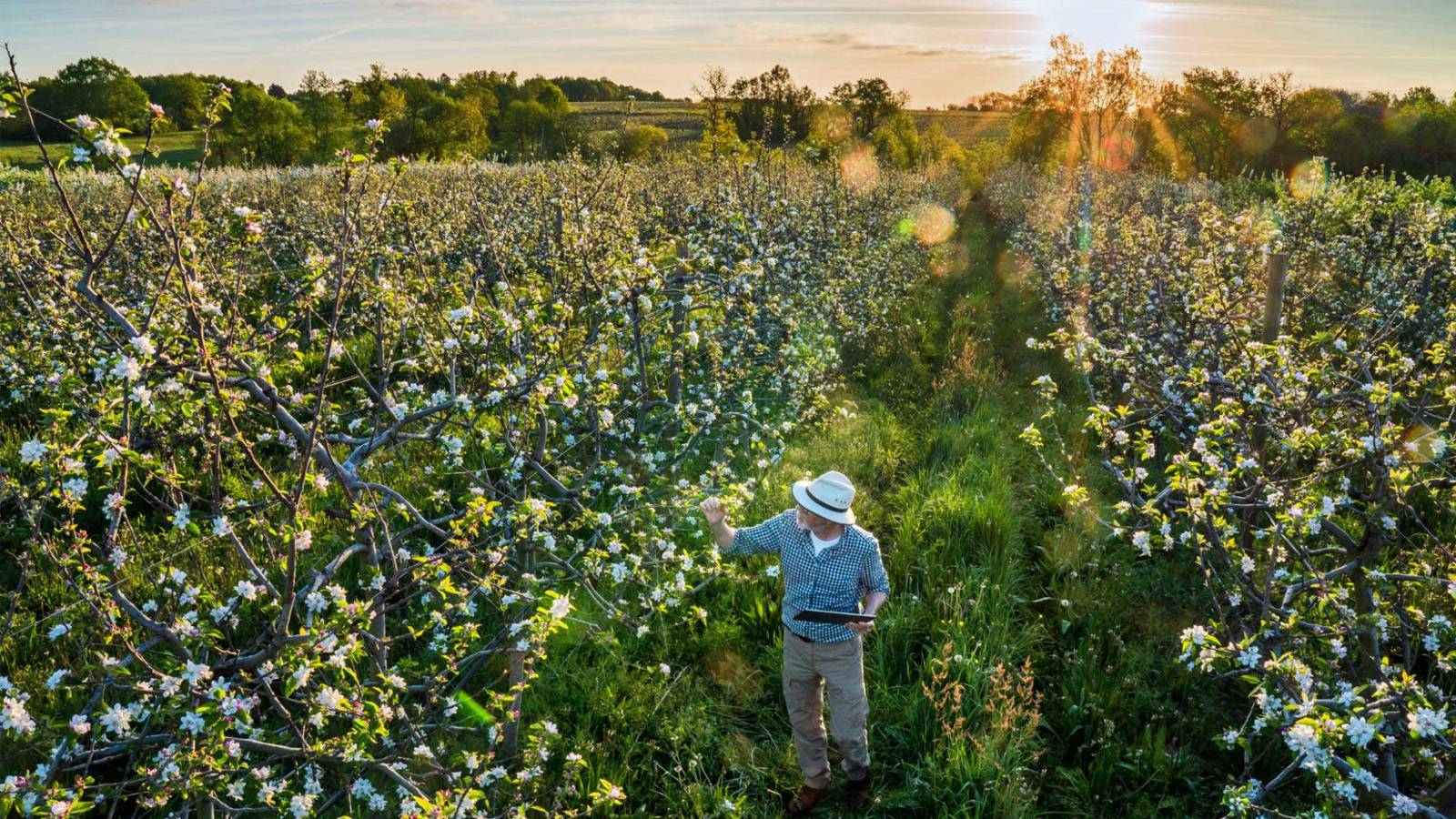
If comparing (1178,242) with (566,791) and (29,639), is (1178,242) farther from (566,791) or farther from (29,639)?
(29,639)

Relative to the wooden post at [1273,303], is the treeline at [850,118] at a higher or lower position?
higher

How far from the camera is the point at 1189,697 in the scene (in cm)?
529

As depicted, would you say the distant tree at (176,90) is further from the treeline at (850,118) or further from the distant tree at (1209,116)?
the distant tree at (1209,116)

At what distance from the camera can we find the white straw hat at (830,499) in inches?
165

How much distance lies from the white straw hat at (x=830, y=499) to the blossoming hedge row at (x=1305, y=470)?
1.51 metres

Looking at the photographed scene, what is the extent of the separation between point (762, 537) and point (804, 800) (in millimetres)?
1557

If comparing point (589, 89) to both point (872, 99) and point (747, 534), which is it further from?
point (747, 534)

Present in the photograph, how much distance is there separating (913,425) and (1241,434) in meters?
4.86

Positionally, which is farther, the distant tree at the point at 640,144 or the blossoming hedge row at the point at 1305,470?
the distant tree at the point at 640,144

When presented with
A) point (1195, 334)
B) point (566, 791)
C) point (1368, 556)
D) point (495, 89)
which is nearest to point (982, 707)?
point (1368, 556)

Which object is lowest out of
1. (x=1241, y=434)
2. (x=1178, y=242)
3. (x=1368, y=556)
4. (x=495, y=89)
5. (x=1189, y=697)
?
(x=1189, y=697)

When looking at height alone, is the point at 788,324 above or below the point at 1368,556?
above

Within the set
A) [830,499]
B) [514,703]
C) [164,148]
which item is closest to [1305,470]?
[830,499]

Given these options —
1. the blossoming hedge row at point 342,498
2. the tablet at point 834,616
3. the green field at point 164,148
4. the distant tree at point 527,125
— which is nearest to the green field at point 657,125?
the green field at point 164,148
